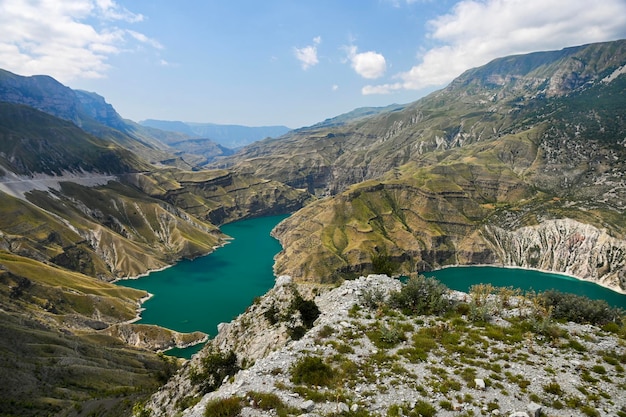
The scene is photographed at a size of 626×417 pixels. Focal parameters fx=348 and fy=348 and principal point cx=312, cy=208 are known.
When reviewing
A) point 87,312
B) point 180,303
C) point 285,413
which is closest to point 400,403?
point 285,413

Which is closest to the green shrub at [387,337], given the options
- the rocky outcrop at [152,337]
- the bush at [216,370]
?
the bush at [216,370]

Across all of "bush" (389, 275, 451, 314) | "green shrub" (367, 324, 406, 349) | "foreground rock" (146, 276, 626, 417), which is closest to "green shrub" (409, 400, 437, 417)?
"foreground rock" (146, 276, 626, 417)

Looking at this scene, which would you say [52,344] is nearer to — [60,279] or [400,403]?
[60,279]

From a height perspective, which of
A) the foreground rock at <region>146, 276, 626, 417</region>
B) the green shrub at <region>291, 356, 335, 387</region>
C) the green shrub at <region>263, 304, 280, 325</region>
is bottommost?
the green shrub at <region>263, 304, 280, 325</region>

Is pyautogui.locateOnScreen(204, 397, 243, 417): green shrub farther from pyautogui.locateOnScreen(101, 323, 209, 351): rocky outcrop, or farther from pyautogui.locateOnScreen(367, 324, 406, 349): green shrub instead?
pyautogui.locateOnScreen(101, 323, 209, 351): rocky outcrop

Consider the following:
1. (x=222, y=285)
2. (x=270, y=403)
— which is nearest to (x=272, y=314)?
(x=270, y=403)

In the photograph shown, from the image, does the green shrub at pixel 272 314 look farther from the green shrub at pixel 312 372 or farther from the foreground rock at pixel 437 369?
the green shrub at pixel 312 372
